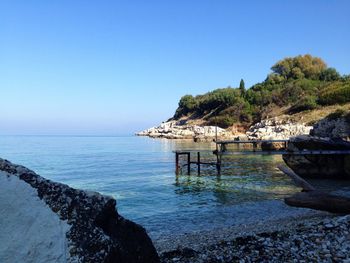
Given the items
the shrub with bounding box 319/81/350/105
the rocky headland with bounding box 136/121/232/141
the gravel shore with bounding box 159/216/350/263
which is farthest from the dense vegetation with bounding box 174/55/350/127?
the gravel shore with bounding box 159/216/350/263

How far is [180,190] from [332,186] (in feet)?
33.7

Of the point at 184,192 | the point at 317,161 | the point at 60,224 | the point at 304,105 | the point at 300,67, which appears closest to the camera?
the point at 60,224

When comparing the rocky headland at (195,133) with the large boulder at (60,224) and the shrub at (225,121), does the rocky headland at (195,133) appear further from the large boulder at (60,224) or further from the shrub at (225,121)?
the large boulder at (60,224)

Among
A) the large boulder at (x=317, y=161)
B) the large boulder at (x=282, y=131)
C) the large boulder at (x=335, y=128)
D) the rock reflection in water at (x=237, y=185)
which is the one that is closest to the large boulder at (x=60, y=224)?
the rock reflection in water at (x=237, y=185)

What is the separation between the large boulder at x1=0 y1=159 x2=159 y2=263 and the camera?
4.51m

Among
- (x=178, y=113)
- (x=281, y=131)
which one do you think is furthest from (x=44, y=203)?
(x=178, y=113)

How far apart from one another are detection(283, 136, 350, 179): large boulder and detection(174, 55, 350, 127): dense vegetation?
54183mm

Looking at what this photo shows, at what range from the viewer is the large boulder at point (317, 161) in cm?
2953

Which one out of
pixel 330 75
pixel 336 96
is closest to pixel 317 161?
pixel 336 96

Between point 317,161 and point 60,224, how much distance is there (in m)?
28.5

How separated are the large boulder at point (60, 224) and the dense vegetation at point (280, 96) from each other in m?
81.8

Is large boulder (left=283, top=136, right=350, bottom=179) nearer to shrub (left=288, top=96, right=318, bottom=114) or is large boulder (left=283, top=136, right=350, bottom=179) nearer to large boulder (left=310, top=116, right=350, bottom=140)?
large boulder (left=310, top=116, right=350, bottom=140)

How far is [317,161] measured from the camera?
99.5 feet

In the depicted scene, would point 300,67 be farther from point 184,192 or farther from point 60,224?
point 60,224
